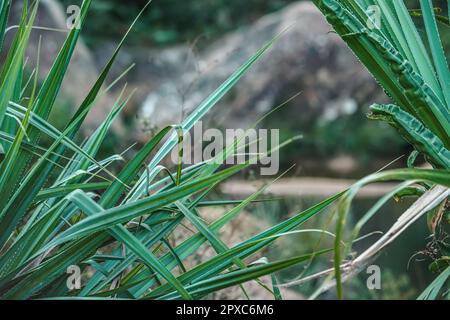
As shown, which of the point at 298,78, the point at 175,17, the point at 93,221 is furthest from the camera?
the point at 175,17

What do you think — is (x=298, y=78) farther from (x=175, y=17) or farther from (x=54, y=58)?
(x=175, y=17)

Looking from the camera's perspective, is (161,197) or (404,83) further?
(404,83)

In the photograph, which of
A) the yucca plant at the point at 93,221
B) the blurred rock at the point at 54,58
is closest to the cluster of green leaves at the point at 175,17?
the blurred rock at the point at 54,58

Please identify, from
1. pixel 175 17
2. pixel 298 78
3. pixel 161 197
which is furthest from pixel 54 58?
pixel 161 197

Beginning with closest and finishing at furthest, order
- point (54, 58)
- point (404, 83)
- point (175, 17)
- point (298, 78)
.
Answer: point (404, 83), point (54, 58), point (298, 78), point (175, 17)

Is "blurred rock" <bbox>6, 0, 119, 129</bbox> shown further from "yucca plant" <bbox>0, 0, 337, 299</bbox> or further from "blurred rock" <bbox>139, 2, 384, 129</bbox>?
"yucca plant" <bbox>0, 0, 337, 299</bbox>

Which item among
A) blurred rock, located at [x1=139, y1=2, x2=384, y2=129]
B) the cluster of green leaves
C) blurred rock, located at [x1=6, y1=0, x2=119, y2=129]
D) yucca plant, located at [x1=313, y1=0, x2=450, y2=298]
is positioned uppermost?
the cluster of green leaves

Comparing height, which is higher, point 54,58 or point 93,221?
point 54,58

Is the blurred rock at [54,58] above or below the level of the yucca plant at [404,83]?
above

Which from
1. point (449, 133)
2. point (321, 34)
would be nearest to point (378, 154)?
point (321, 34)

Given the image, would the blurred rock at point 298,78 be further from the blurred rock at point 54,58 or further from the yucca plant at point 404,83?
the yucca plant at point 404,83

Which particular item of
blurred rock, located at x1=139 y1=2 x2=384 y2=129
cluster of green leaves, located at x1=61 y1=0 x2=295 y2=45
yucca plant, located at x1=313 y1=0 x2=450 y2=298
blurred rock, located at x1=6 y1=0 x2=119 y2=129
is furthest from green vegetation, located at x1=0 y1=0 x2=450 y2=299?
cluster of green leaves, located at x1=61 y1=0 x2=295 y2=45

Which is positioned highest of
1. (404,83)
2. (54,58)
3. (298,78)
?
(54,58)
